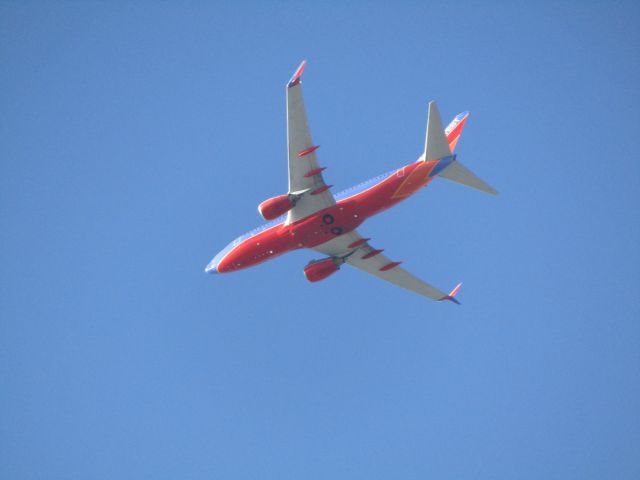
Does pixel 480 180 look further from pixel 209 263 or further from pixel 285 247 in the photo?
pixel 209 263

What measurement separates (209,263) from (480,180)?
66.2ft

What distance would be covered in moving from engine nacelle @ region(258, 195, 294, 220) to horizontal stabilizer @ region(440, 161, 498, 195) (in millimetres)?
9692

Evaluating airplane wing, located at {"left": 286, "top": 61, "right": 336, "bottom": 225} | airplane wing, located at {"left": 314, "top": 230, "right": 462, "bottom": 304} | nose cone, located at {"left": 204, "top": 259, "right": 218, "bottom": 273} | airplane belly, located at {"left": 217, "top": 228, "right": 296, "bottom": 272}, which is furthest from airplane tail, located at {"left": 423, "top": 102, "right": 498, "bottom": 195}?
nose cone, located at {"left": 204, "top": 259, "right": 218, "bottom": 273}

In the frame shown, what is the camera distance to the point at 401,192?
45.8 metres

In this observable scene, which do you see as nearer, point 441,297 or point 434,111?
point 434,111

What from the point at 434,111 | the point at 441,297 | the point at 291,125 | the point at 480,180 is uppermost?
the point at 291,125

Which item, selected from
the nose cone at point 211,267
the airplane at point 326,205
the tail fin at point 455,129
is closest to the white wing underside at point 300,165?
the airplane at point 326,205

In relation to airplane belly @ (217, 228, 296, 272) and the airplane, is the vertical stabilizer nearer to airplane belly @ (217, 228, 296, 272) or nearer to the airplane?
the airplane

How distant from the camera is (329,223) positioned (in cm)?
4781

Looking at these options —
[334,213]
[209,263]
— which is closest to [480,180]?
[334,213]

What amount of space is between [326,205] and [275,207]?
11.5 feet

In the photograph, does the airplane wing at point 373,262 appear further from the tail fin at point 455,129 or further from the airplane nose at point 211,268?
the tail fin at point 455,129

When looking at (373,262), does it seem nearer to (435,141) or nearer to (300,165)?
(300,165)

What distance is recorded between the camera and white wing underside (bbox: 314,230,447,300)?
51984 millimetres
